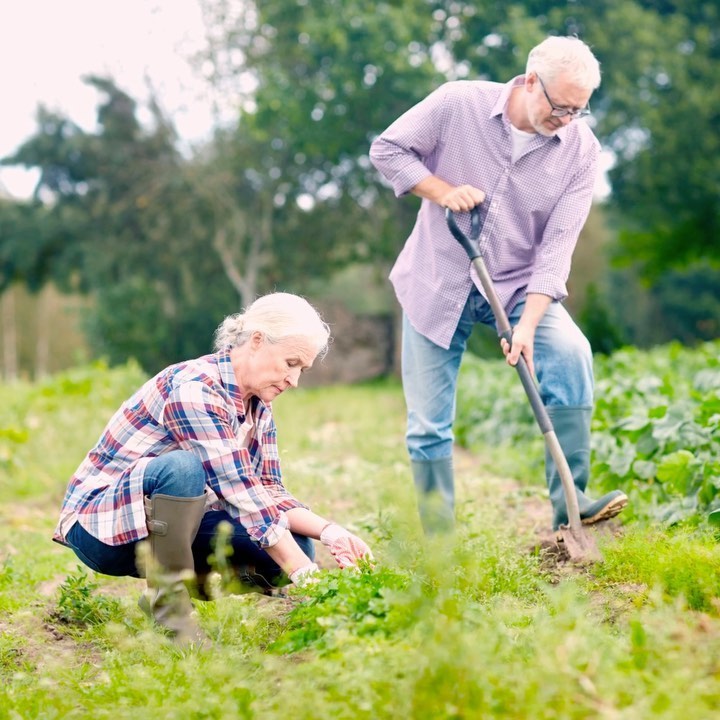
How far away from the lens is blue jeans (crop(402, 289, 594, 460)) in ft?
12.4

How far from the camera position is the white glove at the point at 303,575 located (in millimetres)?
2889

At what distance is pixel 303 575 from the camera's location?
291 cm

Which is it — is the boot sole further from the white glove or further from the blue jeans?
the white glove

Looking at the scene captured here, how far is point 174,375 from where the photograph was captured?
3.13 meters

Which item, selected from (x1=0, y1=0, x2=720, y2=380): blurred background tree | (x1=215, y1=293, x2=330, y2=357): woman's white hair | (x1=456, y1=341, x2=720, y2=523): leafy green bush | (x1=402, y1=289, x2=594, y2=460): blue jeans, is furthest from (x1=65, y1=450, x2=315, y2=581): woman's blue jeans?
(x1=0, y1=0, x2=720, y2=380): blurred background tree

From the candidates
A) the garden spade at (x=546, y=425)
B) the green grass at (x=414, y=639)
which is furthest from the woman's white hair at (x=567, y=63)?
the green grass at (x=414, y=639)

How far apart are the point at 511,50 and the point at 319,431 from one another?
12.2 metres

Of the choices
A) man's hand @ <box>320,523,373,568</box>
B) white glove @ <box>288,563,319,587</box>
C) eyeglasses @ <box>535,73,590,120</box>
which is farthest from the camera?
eyeglasses @ <box>535,73,590,120</box>

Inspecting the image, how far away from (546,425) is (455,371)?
567mm

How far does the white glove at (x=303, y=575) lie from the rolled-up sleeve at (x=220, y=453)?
12 cm

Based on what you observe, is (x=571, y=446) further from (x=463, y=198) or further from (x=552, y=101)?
(x=552, y=101)

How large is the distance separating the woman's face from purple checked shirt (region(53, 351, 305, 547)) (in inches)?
2.1

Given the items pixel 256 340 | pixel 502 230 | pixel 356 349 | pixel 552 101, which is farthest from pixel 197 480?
pixel 356 349

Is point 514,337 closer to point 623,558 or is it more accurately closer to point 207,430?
point 623,558
